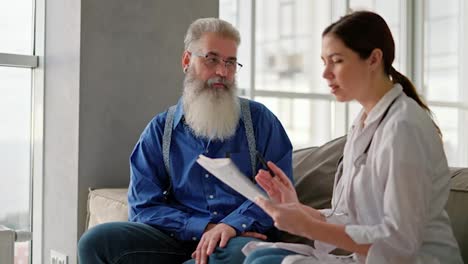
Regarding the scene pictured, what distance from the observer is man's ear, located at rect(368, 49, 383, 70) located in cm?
149

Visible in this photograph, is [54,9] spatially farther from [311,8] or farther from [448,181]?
[448,181]

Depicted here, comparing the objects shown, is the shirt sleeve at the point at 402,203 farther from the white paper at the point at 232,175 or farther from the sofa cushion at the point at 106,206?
the sofa cushion at the point at 106,206

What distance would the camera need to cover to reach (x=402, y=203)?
4.33 feet

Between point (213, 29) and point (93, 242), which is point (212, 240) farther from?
point (213, 29)

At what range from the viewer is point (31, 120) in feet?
10.2

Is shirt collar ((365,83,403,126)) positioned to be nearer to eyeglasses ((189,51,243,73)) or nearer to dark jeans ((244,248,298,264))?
dark jeans ((244,248,298,264))

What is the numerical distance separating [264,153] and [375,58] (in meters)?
0.78

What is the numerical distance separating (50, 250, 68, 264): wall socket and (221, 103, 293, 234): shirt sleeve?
3.67 feet

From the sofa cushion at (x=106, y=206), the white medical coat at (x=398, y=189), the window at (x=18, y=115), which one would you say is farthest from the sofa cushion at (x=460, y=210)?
the window at (x=18, y=115)

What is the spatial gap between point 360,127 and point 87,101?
1.53 m

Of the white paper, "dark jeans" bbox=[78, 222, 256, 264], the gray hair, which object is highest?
the gray hair

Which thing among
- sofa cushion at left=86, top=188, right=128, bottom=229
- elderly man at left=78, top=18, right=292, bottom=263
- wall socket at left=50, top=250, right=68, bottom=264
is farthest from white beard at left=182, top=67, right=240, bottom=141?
wall socket at left=50, top=250, right=68, bottom=264

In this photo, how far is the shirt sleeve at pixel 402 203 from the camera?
1.32 m

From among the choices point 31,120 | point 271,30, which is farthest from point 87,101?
point 271,30
